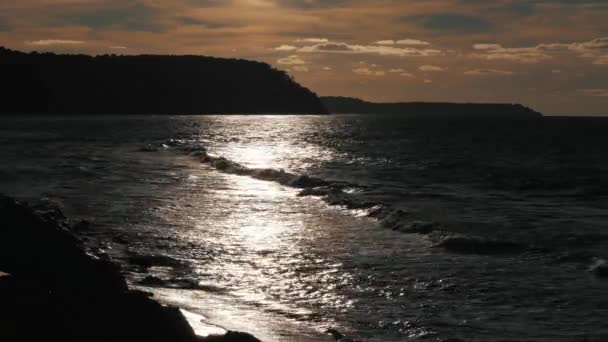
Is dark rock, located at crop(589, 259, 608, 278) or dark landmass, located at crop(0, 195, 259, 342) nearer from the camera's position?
dark landmass, located at crop(0, 195, 259, 342)

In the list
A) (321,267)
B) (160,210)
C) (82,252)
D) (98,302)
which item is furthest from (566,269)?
(160,210)

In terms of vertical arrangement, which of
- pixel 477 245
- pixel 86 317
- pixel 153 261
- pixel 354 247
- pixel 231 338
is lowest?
pixel 153 261

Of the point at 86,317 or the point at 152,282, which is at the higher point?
the point at 86,317

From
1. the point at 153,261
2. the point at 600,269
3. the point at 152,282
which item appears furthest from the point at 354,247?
the point at 152,282

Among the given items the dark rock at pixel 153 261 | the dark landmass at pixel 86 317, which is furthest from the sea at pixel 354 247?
the dark landmass at pixel 86 317

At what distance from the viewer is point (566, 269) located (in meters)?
16.5

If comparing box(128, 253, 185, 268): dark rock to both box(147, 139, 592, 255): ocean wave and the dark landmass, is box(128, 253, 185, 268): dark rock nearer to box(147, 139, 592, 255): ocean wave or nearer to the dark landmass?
the dark landmass

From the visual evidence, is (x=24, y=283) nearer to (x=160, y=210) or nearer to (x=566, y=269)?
(x=566, y=269)

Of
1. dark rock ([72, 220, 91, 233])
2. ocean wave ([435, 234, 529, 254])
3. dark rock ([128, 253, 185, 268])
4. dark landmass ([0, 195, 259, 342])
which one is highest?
dark landmass ([0, 195, 259, 342])

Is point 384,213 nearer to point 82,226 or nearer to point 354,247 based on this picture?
point 354,247

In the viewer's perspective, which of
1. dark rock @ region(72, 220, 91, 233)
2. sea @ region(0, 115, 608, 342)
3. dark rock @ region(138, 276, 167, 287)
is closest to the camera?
sea @ region(0, 115, 608, 342)

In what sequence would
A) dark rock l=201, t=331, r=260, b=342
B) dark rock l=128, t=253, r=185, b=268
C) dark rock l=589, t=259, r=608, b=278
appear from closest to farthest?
dark rock l=201, t=331, r=260, b=342
dark rock l=589, t=259, r=608, b=278
dark rock l=128, t=253, r=185, b=268

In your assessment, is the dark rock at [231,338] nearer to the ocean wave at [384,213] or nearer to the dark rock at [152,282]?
the dark rock at [152,282]

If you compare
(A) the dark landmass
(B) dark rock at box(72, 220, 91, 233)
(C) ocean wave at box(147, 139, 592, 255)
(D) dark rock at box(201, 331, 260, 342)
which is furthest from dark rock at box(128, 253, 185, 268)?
(D) dark rock at box(201, 331, 260, 342)
